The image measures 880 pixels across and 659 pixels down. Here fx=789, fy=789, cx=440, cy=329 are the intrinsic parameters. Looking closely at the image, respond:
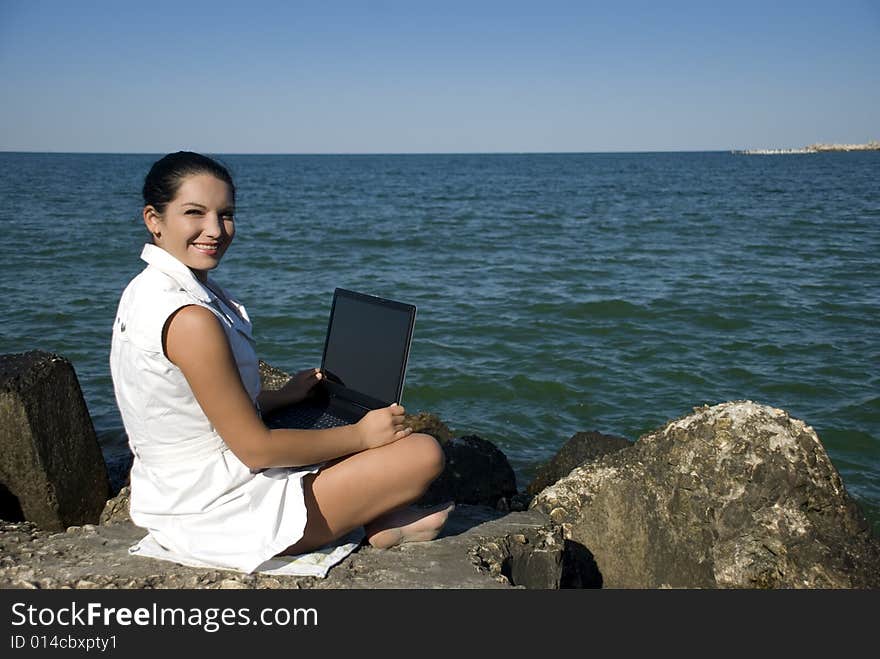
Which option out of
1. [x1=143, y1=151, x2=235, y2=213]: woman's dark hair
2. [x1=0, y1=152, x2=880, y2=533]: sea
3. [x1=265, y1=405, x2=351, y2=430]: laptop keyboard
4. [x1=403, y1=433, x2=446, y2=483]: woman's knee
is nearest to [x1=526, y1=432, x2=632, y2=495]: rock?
[x1=0, y1=152, x2=880, y2=533]: sea

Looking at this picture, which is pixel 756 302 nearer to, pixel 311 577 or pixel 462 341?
pixel 462 341

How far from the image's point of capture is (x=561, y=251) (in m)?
19.7

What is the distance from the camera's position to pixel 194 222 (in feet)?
10.4

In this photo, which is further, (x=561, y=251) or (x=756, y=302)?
(x=561, y=251)

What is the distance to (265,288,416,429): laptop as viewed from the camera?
12.3 ft

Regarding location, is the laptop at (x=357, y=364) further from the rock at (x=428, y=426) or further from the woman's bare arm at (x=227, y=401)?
the rock at (x=428, y=426)

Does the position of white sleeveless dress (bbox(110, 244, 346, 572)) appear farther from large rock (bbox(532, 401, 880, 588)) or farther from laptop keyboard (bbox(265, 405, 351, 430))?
large rock (bbox(532, 401, 880, 588))

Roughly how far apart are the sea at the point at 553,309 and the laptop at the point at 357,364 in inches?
64.9

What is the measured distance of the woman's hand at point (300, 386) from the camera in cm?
397

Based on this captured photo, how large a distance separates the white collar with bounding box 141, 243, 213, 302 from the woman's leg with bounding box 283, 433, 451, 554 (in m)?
0.89

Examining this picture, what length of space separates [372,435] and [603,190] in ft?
154

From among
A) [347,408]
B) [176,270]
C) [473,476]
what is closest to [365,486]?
[347,408]
